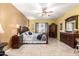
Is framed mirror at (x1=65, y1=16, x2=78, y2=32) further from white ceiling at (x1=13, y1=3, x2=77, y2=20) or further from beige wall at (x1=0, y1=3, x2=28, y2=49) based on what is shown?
beige wall at (x1=0, y1=3, x2=28, y2=49)

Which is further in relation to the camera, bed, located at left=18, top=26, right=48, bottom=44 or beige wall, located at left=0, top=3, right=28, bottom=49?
bed, located at left=18, top=26, right=48, bottom=44

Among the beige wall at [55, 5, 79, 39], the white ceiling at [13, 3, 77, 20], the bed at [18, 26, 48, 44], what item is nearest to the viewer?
the white ceiling at [13, 3, 77, 20]

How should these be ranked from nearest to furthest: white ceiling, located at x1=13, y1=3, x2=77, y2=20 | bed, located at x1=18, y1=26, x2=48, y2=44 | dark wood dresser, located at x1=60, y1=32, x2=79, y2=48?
white ceiling, located at x1=13, y1=3, x2=77, y2=20
dark wood dresser, located at x1=60, y1=32, x2=79, y2=48
bed, located at x1=18, y1=26, x2=48, y2=44

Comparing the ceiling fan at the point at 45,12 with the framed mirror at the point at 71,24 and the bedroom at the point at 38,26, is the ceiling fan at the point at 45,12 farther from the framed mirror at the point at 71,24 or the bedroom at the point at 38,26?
the framed mirror at the point at 71,24

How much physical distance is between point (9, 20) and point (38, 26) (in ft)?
2.83

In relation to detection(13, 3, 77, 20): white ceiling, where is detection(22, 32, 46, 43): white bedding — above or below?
below

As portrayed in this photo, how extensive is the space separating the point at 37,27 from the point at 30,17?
13.9 inches

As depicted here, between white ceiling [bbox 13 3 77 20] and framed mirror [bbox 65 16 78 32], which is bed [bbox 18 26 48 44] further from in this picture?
framed mirror [bbox 65 16 78 32]

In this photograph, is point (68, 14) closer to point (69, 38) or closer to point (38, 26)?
point (69, 38)

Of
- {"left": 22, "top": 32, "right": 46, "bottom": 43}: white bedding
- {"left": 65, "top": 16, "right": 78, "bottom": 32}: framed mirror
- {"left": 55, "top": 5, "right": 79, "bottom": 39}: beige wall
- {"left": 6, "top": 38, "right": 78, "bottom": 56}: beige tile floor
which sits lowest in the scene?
{"left": 6, "top": 38, "right": 78, "bottom": 56}: beige tile floor

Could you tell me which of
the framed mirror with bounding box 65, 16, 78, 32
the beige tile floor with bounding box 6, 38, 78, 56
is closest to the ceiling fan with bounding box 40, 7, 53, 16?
the framed mirror with bounding box 65, 16, 78, 32

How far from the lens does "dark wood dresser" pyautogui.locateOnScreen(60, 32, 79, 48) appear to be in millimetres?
3584

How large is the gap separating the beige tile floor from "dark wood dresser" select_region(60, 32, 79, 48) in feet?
0.36

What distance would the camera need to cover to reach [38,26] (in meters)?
3.81
